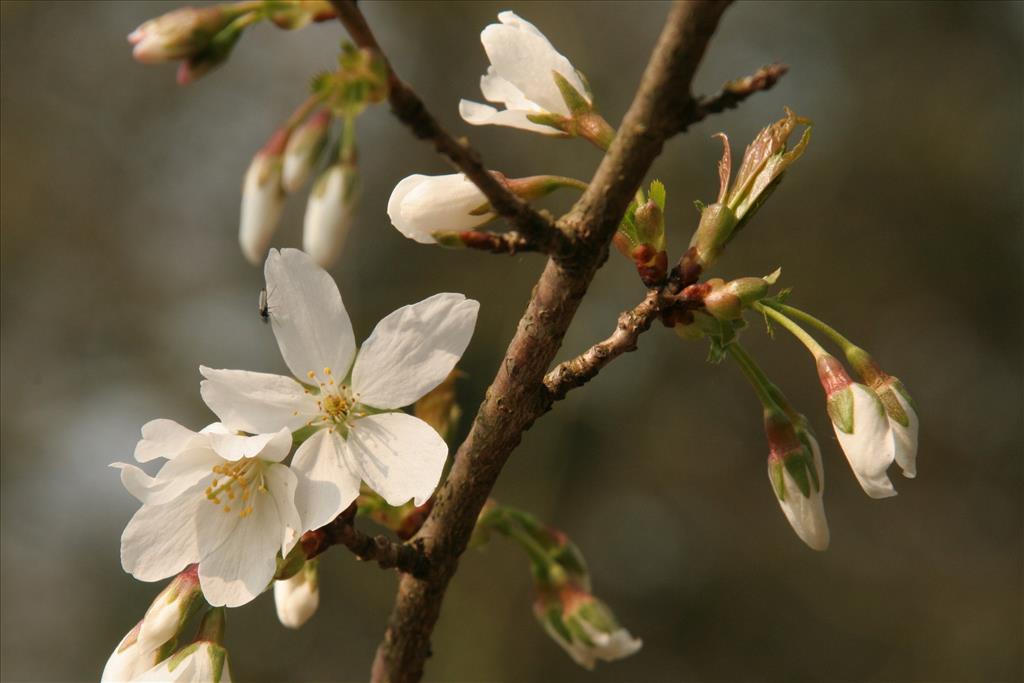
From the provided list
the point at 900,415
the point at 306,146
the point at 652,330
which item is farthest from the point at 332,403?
the point at 652,330

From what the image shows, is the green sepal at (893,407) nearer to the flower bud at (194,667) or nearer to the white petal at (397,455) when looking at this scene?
the white petal at (397,455)

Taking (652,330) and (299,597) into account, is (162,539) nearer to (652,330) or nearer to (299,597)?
(299,597)

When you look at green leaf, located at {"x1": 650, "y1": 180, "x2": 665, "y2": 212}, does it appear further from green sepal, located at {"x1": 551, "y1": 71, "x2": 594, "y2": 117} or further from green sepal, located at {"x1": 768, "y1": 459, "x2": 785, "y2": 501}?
green sepal, located at {"x1": 768, "y1": 459, "x2": 785, "y2": 501}

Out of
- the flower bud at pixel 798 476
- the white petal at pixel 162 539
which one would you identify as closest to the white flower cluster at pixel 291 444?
the white petal at pixel 162 539

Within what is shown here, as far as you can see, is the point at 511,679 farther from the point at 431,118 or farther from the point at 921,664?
the point at 431,118

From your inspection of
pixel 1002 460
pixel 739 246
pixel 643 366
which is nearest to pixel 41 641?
pixel 643 366
